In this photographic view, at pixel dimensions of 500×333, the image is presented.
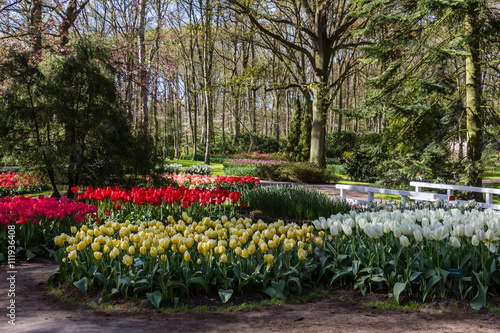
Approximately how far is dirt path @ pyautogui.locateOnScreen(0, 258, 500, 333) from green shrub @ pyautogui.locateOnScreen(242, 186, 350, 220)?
144 inches

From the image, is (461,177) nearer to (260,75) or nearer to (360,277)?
(360,277)

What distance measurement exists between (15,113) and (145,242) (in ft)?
20.6

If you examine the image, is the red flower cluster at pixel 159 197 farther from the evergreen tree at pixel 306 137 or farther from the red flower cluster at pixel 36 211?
the evergreen tree at pixel 306 137

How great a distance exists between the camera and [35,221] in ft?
15.6

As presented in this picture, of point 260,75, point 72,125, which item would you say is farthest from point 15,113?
point 260,75

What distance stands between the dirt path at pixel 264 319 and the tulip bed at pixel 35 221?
1.60m

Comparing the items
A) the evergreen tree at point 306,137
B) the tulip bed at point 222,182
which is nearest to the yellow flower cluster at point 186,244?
the tulip bed at point 222,182

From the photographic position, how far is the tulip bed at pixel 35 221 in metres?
4.77

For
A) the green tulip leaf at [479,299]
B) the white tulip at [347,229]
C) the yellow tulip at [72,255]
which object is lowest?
the green tulip leaf at [479,299]

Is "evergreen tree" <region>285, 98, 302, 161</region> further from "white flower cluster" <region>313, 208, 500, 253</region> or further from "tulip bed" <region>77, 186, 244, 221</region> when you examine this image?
"white flower cluster" <region>313, 208, 500, 253</region>

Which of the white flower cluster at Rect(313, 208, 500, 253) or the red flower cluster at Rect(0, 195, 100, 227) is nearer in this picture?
the white flower cluster at Rect(313, 208, 500, 253)

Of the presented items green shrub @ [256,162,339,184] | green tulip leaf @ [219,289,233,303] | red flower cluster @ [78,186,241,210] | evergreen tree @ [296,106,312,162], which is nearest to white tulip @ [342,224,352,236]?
green tulip leaf @ [219,289,233,303]

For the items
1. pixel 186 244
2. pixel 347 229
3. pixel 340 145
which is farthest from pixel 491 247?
pixel 340 145

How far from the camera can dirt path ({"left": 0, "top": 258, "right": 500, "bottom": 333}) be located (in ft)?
8.82
